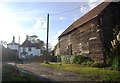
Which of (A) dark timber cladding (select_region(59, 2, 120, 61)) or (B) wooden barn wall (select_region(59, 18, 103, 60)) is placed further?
(B) wooden barn wall (select_region(59, 18, 103, 60))

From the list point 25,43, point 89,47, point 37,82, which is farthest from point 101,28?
point 25,43

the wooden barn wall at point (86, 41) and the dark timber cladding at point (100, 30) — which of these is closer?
the dark timber cladding at point (100, 30)

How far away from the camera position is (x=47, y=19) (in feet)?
142

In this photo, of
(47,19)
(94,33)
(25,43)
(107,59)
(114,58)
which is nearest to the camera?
(114,58)

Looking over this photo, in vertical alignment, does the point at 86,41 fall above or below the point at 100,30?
below

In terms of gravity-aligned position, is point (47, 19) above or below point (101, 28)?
above

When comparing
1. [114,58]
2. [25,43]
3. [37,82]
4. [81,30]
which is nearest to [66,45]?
[81,30]

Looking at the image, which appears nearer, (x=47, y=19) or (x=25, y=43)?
(x=47, y=19)

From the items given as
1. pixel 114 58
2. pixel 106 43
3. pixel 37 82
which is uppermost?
pixel 106 43

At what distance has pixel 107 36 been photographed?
2844 centimetres

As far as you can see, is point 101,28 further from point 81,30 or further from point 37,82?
point 37,82

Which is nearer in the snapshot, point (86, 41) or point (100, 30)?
point (100, 30)

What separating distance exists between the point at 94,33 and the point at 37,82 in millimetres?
17653

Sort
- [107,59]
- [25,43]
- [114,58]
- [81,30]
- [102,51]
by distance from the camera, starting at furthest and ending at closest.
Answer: [25,43], [81,30], [102,51], [107,59], [114,58]
